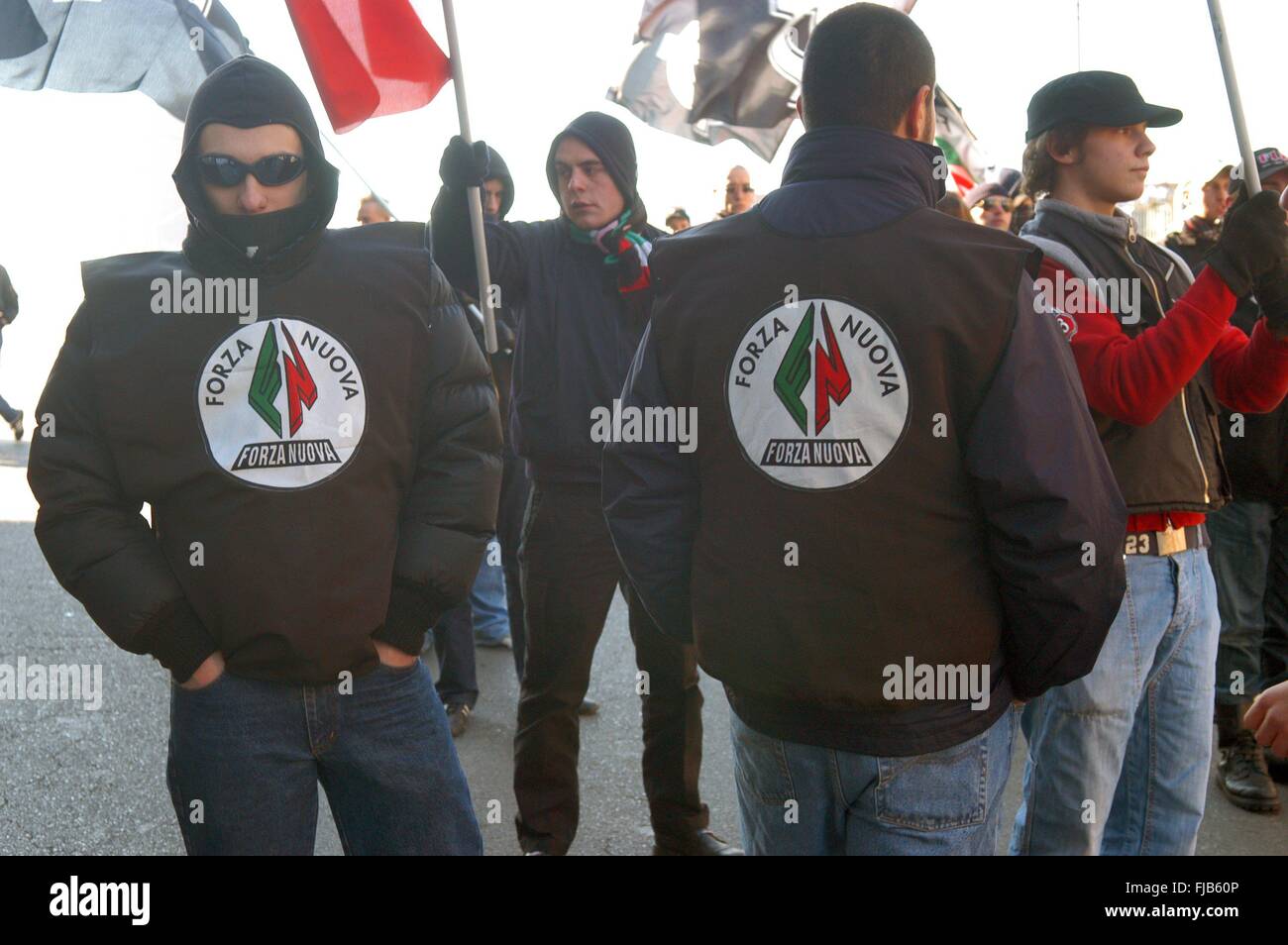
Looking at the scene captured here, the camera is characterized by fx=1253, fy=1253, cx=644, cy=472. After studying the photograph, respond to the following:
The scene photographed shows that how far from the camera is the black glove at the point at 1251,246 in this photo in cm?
259

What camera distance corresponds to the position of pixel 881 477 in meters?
1.98

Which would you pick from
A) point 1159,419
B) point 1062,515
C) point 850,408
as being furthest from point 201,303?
point 1159,419

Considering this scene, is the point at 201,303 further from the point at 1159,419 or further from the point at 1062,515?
the point at 1159,419

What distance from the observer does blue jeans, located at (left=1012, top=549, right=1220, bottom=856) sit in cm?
266

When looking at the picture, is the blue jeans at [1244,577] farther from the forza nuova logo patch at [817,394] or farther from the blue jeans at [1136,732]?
the forza nuova logo patch at [817,394]

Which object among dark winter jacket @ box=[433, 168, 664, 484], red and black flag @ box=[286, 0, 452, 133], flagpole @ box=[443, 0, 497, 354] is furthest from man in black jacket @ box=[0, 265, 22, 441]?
flagpole @ box=[443, 0, 497, 354]

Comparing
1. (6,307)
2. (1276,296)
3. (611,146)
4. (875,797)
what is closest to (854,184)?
(875,797)

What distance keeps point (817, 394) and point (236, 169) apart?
118 centimetres

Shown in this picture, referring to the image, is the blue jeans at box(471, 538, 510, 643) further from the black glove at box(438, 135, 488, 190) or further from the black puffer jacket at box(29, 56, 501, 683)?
the black puffer jacket at box(29, 56, 501, 683)

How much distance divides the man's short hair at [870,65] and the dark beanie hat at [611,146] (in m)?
1.83

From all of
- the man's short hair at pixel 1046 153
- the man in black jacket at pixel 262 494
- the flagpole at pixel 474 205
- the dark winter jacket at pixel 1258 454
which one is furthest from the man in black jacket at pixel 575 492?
the dark winter jacket at pixel 1258 454

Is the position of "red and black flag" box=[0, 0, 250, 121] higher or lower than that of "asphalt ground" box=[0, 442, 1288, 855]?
higher

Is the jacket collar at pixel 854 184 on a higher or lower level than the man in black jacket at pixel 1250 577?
higher

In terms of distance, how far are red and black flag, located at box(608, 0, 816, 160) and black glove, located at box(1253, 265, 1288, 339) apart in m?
2.92
